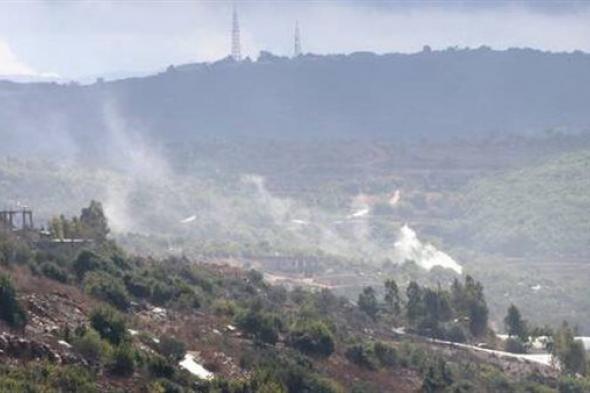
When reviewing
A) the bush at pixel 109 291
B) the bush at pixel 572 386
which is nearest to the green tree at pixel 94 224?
the bush at pixel 109 291

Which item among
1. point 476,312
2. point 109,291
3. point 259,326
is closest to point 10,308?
point 109,291

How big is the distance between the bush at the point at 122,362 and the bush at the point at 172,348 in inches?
163

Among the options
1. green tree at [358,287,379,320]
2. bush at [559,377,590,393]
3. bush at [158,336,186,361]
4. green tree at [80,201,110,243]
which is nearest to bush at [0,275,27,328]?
bush at [158,336,186,361]

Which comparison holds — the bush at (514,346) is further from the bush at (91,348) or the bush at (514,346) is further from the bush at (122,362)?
the bush at (91,348)

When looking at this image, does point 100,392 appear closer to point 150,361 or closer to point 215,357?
point 150,361

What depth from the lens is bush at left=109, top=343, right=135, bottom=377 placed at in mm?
69562

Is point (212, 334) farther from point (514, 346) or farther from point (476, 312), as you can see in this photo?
point (476, 312)

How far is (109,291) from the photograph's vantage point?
8544 cm

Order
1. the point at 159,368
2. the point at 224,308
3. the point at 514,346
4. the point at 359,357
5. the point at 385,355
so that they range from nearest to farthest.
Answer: the point at 159,368, the point at 359,357, the point at 385,355, the point at 224,308, the point at 514,346

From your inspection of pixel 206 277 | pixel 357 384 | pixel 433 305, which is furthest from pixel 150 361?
Answer: pixel 433 305

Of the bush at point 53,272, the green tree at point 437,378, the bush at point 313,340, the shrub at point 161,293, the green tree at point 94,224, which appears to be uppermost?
the green tree at point 94,224

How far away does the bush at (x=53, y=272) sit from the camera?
3371 inches

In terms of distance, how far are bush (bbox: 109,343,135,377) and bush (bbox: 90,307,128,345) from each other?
301 cm

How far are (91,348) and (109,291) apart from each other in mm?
15580
